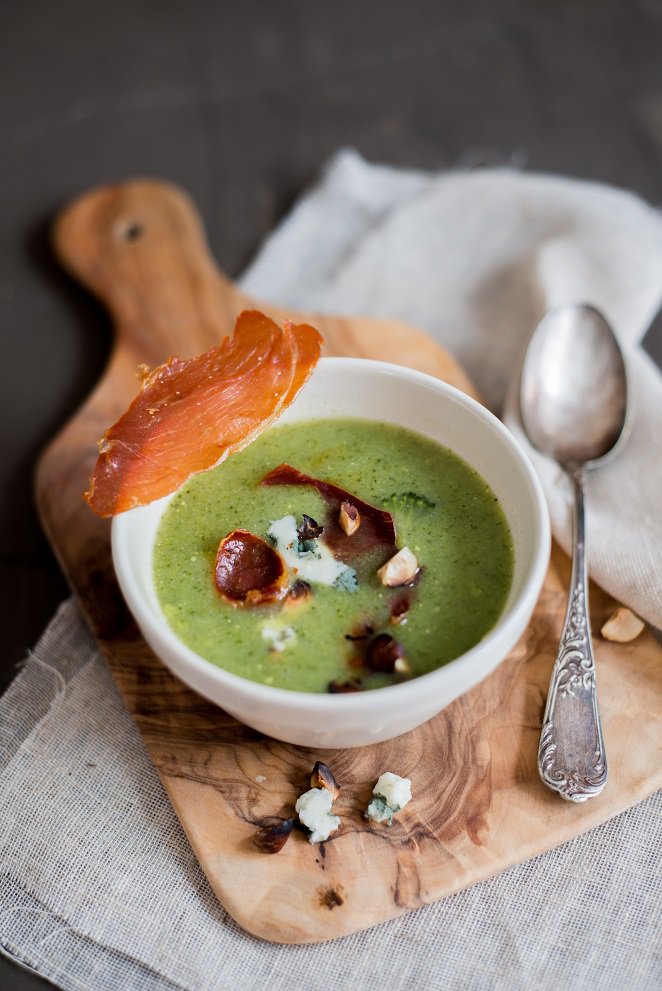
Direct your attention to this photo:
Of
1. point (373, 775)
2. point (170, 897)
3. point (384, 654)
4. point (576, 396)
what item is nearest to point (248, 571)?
point (384, 654)

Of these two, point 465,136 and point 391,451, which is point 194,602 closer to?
point 391,451

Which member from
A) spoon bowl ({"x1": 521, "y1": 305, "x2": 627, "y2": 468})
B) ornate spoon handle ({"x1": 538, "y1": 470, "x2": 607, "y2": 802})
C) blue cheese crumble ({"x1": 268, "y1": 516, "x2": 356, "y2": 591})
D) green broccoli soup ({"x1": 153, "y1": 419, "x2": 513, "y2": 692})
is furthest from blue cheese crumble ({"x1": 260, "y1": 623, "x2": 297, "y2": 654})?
spoon bowl ({"x1": 521, "y1": 305, "x2": 627, "y2": 468})

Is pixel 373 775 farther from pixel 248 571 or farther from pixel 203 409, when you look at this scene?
pixel 203 409

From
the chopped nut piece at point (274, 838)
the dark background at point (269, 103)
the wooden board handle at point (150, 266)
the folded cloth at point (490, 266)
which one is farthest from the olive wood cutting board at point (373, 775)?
the dark background at point (269, 103)

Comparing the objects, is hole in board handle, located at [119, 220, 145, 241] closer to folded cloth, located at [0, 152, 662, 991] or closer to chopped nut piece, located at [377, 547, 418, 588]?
folded cloth, located at [0, 152, 662, 991]

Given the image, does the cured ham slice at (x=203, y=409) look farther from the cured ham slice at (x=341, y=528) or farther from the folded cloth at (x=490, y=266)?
the folded cloth at (x=490, y=266)

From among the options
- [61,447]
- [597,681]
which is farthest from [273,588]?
[61,447]
